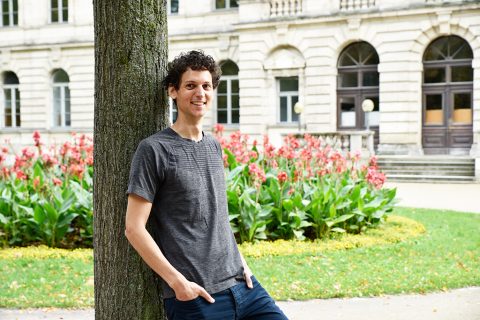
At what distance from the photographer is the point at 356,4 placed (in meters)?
27.9

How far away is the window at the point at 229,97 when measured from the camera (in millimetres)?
31125

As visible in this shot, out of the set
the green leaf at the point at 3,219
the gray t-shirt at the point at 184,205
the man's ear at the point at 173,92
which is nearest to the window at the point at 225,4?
the green leaf at the point at 3,219

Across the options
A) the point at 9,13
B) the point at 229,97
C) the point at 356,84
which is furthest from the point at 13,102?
the point at 356,84

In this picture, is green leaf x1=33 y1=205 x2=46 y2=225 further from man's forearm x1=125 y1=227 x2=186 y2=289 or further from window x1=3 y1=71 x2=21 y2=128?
window x1=3 y1=71 x2=21 y2=128

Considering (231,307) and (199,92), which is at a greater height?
(199,92)

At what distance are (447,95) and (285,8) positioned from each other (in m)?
7.55

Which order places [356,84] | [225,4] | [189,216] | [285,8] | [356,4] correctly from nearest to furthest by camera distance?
[189,216], [356,4], [356,84], [285,8], [225,4]

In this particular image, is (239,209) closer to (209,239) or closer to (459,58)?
(209,239)

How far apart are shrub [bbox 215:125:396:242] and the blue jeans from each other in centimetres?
589

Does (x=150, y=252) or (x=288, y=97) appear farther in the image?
(x=288, y=97)

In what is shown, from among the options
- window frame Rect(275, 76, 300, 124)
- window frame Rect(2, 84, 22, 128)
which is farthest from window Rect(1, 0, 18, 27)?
window frame Rect(275, 76, 300, 124)

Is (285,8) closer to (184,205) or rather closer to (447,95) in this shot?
(447,95)

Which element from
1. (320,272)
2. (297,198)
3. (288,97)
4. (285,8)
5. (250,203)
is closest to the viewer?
(320,272)

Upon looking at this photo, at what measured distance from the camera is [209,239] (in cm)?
339
